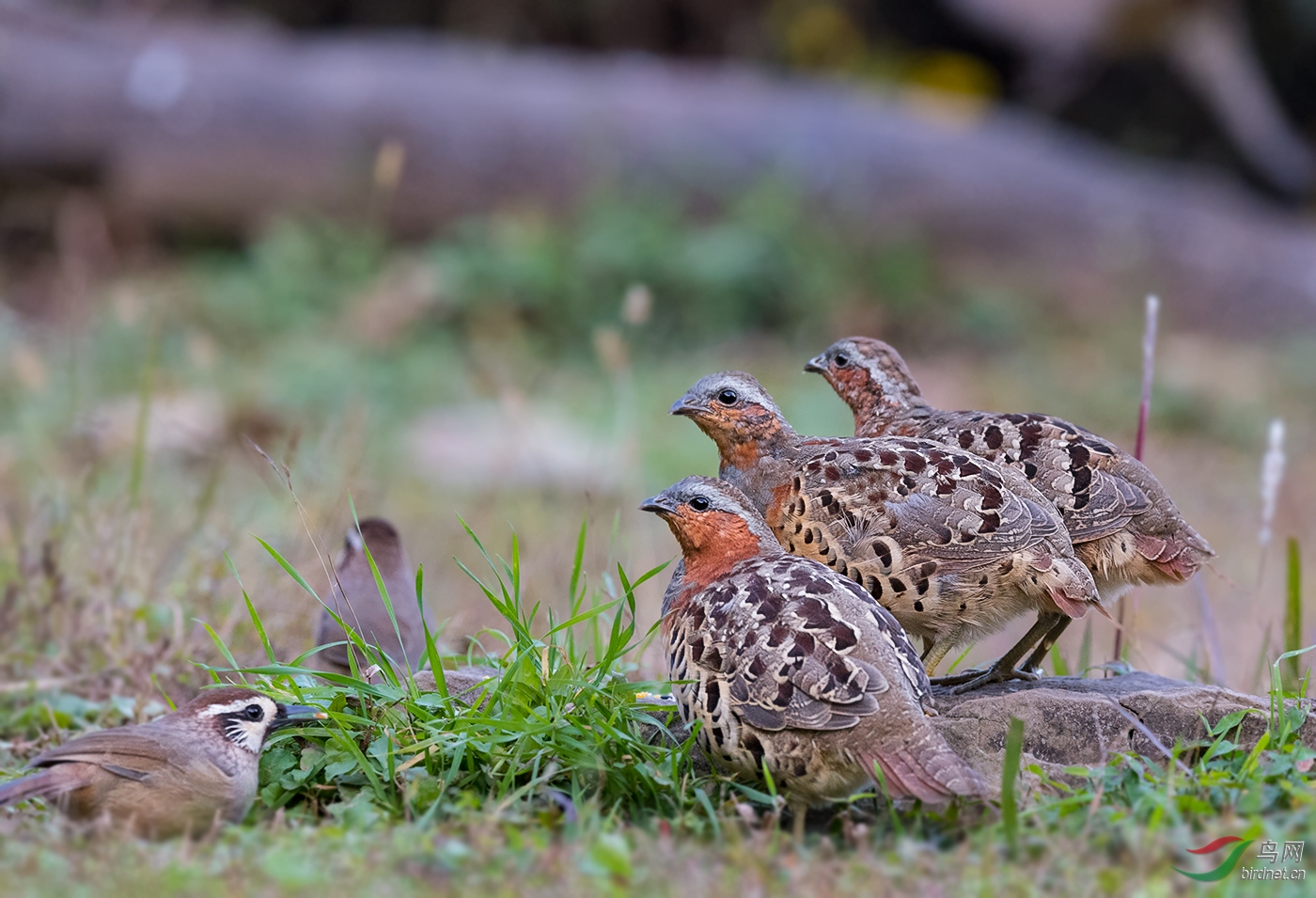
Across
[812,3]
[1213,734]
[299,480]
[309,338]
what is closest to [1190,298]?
[812,3]

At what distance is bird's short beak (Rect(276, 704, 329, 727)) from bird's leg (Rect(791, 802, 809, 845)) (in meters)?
1.43

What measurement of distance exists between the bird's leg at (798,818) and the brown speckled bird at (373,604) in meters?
1.62

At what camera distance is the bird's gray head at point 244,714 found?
415 centimetres

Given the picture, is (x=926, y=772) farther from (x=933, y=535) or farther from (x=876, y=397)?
(x=876, y=397)

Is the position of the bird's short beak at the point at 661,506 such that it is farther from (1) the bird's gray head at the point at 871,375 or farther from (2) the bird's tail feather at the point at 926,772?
(1) the bird's gray head at the point at 871,375

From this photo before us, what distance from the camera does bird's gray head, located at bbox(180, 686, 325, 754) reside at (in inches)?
163

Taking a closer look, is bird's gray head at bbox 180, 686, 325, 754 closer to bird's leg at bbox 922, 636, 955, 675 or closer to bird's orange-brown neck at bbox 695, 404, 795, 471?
bird's orange-brown neck at bbox 695, 404, 795, 471

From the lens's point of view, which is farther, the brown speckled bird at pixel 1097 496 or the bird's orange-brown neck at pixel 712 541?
the brown speckled bird at pixel 1097 496

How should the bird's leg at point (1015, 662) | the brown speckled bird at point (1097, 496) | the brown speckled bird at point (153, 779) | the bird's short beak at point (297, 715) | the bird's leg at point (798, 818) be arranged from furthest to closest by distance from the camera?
1. the bird's leg at point (1015, 662)
2. the brown speckled bird at point (1097, 496)
3. the bird's short beak at point (297, 715)
4. the brown speckled bird at point (153, 779)
5. the bird's leg at point (798, 818)

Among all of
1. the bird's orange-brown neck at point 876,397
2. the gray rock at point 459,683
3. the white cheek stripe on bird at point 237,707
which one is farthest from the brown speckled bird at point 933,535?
the white cheek stripe on bird at point 237,707

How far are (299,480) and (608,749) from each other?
12.7 ft

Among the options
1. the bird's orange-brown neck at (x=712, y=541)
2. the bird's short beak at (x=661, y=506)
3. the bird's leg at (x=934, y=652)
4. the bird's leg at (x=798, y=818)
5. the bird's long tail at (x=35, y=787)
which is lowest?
the bird's long tail at (x=35, y=787)

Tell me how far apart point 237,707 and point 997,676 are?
8.20 feet

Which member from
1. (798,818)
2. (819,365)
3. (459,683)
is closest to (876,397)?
(819,365)
